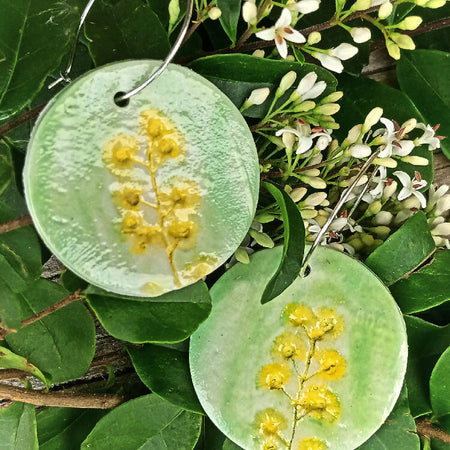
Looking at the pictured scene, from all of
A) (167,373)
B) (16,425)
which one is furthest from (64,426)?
(167,373)

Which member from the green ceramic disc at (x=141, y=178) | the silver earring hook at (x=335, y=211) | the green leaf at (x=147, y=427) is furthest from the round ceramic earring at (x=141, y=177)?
the green leaf at (x=147, y=427)

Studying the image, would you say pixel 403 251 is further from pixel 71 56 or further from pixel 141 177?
pixel 71 56

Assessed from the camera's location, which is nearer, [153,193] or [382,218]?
[153,193]

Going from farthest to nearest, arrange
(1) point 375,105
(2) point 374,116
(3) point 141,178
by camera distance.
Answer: (1) point 375,105, (2) point 374,116, (3) point 141,178

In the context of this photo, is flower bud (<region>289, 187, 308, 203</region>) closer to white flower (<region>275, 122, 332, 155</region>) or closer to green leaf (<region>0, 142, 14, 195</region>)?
white flower (<region>275, 122, 332, 155</region>)

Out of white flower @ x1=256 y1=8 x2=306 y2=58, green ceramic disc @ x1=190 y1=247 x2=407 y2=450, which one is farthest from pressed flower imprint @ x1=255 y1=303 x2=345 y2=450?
white flower @ x1=256 y1=8 x2=306 y2=58

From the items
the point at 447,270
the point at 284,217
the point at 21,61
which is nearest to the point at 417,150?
the point at 447,270
